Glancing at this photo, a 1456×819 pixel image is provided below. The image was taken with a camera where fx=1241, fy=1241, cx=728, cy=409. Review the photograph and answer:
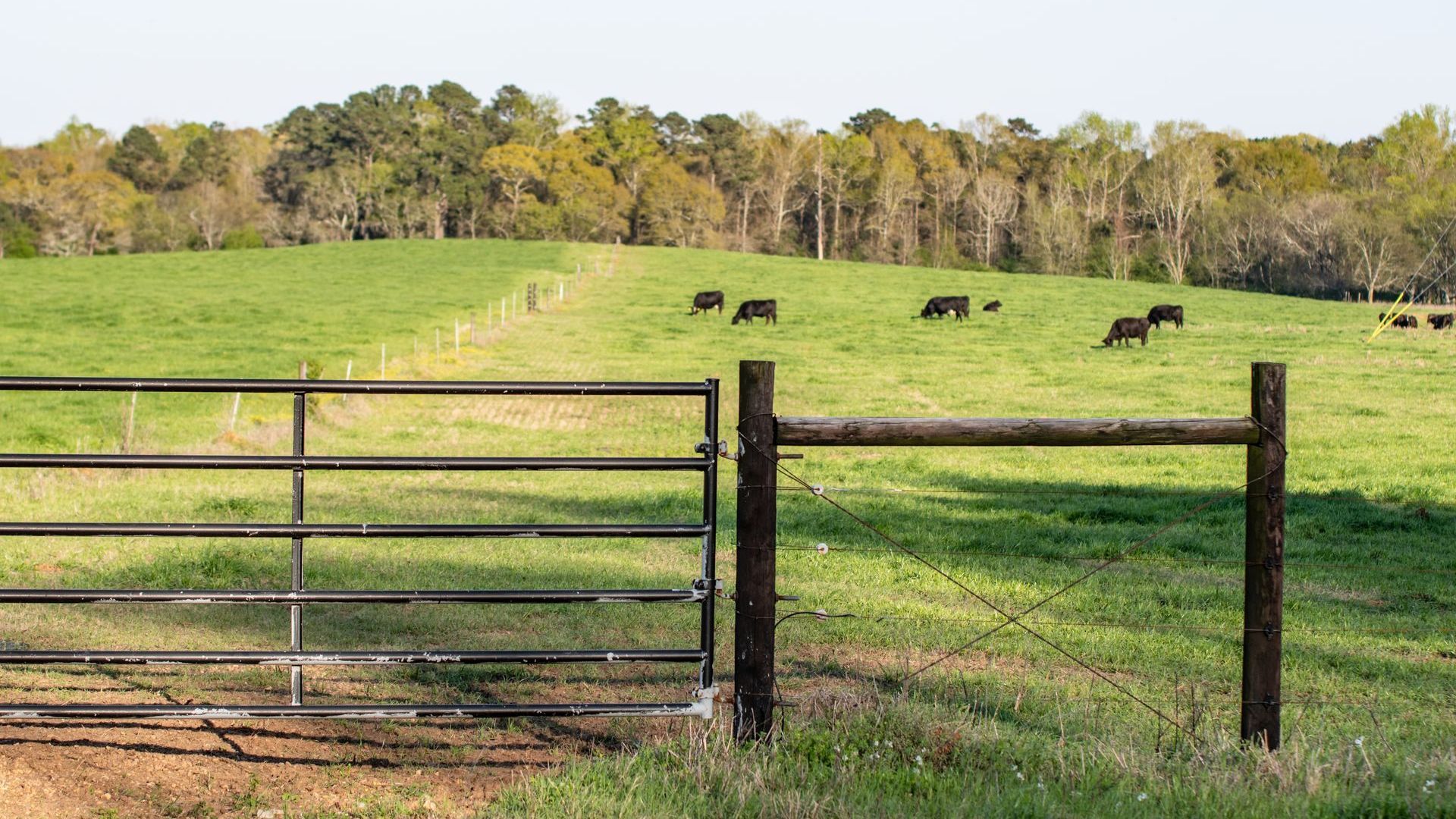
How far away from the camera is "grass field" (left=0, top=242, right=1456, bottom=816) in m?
4.96

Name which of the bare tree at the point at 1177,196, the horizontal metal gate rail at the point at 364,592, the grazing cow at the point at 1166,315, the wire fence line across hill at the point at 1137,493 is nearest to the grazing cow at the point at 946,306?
the grazing cow at the point at 1166,315

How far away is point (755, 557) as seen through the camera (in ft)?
17.3

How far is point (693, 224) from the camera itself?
107 metres

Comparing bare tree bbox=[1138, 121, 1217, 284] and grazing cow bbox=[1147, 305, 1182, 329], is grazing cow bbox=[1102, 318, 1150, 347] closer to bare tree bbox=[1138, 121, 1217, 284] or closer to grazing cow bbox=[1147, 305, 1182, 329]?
grazing cow bbox=[1147, 305, 1182, 329]

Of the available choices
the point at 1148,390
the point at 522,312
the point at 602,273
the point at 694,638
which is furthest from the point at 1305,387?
the point at 602,273

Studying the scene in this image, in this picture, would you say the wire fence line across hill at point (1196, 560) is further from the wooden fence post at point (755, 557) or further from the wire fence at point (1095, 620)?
the wooden fence post at point (755, 557)

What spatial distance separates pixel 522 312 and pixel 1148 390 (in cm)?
2736

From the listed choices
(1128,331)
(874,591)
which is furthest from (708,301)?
(874,591)

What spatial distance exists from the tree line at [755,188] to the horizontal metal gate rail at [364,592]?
78478 mm

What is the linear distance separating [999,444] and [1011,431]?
0.14m

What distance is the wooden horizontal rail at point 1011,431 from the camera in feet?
17.4

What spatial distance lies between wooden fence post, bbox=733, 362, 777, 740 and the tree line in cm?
7841

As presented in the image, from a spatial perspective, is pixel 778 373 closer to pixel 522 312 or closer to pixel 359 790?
pixel 522 312

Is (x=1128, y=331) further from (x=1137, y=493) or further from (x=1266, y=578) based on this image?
(x=1266, y=578)
